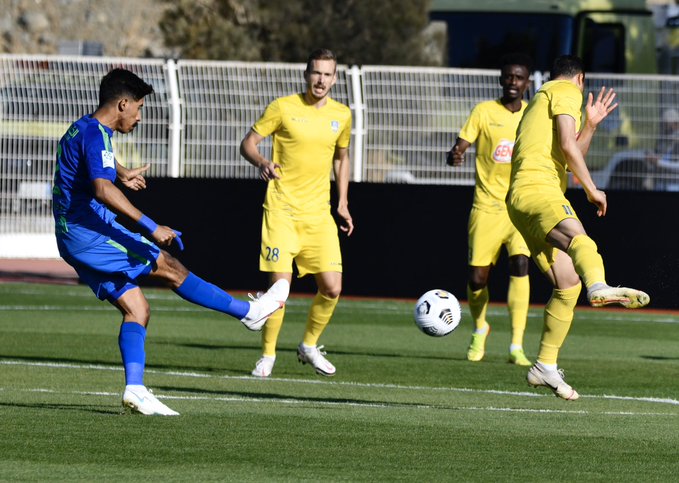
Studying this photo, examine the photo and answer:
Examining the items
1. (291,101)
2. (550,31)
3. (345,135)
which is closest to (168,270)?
(291,101)

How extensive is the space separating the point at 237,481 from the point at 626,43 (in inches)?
828

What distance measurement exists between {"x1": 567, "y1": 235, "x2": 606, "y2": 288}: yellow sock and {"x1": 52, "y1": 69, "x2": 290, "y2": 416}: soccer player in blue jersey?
2257mm

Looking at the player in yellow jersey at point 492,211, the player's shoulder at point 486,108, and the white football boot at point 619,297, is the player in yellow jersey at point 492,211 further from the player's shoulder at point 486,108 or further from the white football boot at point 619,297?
the white football boot at point 619,297

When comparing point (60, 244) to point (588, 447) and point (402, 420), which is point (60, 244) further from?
point (588, 447)

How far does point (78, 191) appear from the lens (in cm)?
876

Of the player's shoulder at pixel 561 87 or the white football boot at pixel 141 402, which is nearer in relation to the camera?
the white football boot at pixel 141 402

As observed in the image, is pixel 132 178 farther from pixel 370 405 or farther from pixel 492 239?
pixel 492 239

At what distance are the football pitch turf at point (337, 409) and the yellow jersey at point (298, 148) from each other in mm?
1313

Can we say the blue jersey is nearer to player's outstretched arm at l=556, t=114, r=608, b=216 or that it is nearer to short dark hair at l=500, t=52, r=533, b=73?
player's outstretched arm at l=556, t=114, r=608, b=216

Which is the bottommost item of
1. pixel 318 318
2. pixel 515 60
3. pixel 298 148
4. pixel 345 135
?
pixel 318 318

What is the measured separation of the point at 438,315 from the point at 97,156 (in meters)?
3.08

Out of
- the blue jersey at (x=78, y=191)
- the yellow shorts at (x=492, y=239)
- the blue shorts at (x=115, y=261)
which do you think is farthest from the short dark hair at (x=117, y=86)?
the yellow shorts at (x=492, y=239)

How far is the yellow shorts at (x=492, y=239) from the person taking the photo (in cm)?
1338

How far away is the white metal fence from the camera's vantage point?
20766mm
